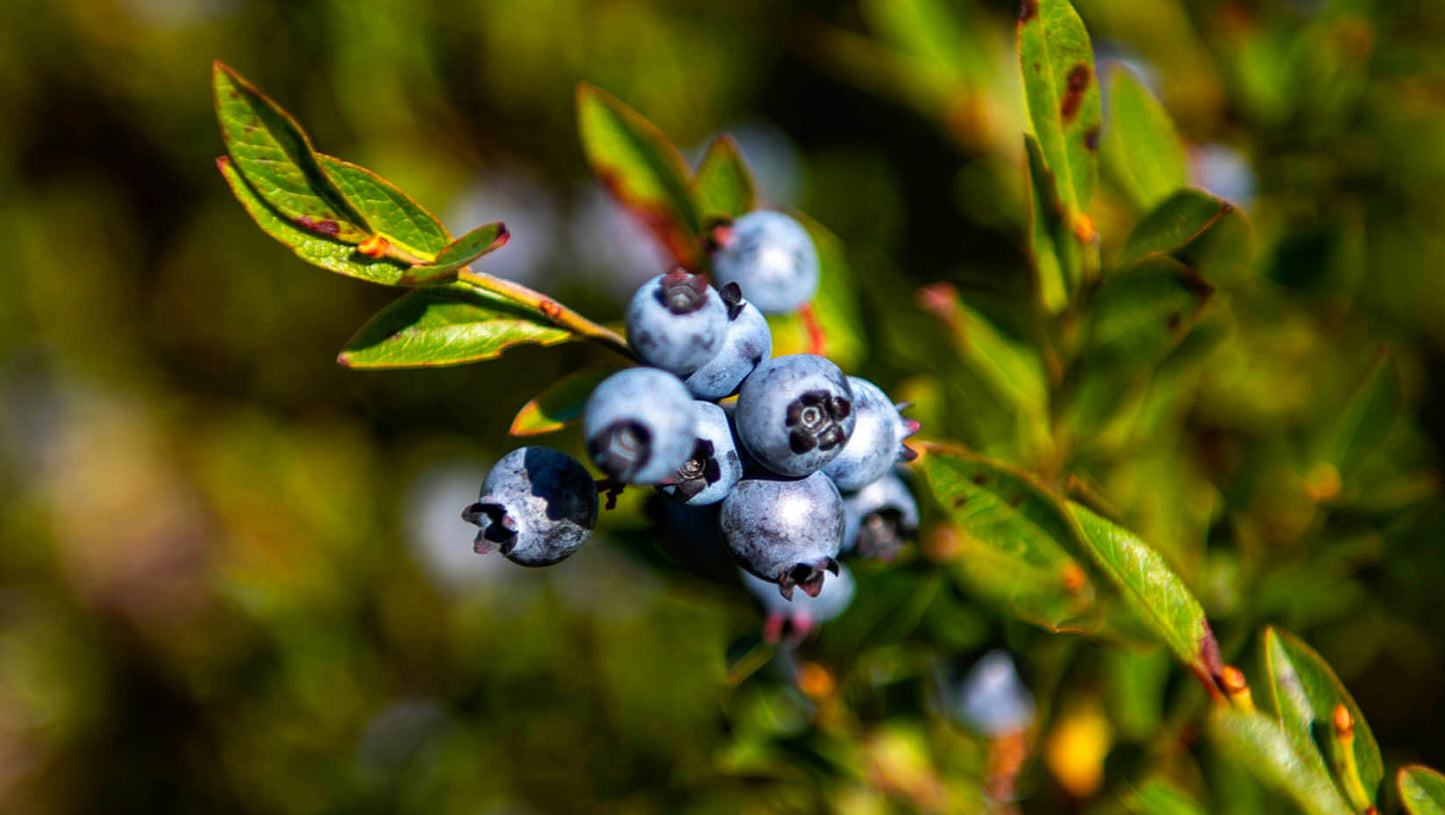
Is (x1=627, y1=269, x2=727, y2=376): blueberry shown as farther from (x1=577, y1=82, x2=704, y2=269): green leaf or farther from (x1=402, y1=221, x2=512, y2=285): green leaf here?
(x1=577, y1=82, x2=704, y2=269): green leaf

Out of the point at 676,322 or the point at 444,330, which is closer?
the point at 676,322

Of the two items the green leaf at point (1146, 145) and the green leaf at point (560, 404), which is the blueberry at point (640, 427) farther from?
the green leaf at point (1146, 145)

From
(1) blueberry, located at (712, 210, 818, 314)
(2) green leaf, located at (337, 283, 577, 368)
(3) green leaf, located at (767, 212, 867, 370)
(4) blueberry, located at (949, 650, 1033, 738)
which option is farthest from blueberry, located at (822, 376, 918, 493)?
(4) blueberry, located at (949, 650, 1033, 738)

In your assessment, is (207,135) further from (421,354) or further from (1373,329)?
(1373,329)

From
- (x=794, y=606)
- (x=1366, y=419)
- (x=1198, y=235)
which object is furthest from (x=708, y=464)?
(x=1366, y=419)

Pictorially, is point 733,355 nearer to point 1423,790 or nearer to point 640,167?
point 640,167
